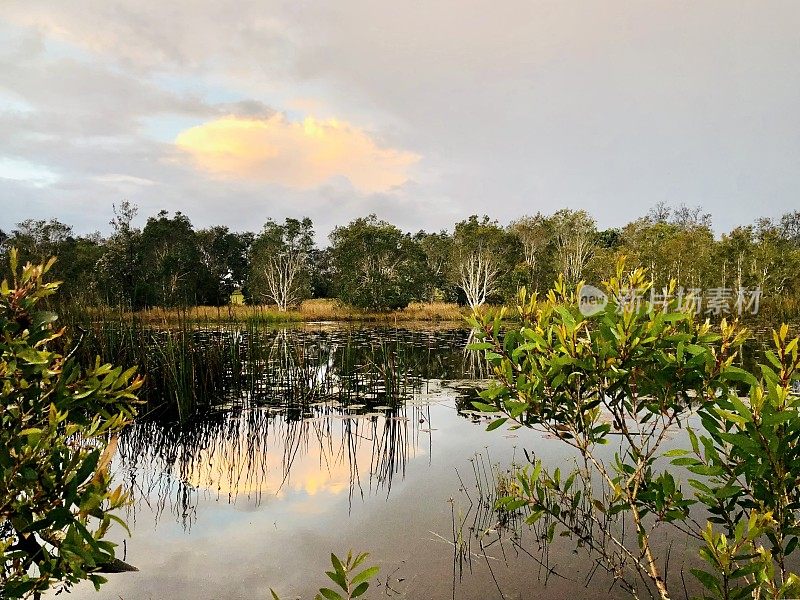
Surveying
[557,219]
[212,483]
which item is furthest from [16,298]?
[557,219]

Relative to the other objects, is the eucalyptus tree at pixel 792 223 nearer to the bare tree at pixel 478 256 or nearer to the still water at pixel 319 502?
the bare tree at pixel 478 256

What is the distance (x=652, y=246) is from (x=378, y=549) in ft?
94.7

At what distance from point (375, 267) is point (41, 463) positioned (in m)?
30.7

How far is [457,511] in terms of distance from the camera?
4016mm

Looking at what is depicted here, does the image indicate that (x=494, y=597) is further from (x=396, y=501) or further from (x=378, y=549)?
(x=396, y=501)

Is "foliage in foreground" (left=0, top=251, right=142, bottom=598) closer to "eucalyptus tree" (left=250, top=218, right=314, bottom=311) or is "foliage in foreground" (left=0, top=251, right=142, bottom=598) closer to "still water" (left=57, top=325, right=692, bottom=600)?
"still water" (left=57, top=325, right=692, bottom=600)

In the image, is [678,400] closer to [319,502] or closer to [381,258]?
[319,502]

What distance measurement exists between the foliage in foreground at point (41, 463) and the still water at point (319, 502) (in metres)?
1.08

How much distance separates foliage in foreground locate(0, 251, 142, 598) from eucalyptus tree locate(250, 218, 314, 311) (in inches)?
1284

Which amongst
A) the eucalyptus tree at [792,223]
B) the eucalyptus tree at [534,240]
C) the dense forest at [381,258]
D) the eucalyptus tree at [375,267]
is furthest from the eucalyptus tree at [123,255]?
the eucalyptus tree at [792,223]

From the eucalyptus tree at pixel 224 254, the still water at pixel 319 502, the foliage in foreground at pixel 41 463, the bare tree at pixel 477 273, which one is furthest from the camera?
the eucalyptus tree at pixel 224 254

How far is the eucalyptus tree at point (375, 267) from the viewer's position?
3086cm

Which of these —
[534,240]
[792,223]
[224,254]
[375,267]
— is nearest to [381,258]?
[375,267]

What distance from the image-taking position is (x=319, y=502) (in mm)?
4254
